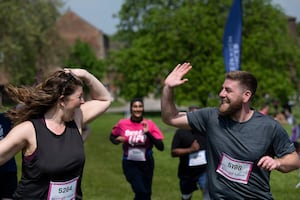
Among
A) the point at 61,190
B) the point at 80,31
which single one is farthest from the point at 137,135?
the point at 80,31

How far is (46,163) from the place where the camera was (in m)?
3.83

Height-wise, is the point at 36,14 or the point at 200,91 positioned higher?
the point at 36,14

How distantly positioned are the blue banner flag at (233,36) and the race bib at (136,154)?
9.86 metres

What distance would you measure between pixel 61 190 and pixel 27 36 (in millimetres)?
36878

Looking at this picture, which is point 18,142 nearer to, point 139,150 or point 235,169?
point 235,169

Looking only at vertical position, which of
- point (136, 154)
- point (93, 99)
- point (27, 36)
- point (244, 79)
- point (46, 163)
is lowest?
point (136, 154)

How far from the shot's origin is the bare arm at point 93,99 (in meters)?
4.50

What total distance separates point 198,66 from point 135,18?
554 inches

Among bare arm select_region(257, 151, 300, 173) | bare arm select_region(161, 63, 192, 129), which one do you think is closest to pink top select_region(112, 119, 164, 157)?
bare arm select_region(161, 63, 192, 129)

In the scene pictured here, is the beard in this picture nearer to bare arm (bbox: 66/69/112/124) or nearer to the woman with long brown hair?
bare arm (bbox: 66/69/112/124)

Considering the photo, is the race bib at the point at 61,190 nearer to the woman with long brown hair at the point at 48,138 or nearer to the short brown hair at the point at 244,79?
the woman with long brown hair at the point at 48,138

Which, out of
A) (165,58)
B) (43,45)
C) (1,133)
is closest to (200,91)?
(165,58)

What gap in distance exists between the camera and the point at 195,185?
8945 millimetres

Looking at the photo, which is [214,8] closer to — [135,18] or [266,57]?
[266,57]
